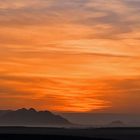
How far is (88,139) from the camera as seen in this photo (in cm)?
8675

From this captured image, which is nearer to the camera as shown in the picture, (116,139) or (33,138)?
(33,138)

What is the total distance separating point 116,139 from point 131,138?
4.46 meters

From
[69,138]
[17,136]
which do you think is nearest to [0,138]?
[17,136]

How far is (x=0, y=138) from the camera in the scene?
83.1 m

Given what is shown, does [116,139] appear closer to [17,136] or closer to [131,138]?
[131,138]

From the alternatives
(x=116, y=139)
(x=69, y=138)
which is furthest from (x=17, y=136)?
(x=116, y=139)

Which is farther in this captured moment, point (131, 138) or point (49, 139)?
point (131, 138)

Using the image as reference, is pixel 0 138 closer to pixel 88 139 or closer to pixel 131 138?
pixel 88 139

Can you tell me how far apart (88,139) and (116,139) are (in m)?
6.96

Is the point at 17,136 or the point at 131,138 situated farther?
the point at 131,138

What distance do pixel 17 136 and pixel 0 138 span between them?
156 inches

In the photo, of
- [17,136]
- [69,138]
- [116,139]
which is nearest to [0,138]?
[17,136]

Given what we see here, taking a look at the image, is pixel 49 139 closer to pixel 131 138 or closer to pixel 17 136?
pixel 17 136

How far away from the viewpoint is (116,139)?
3610 inches
